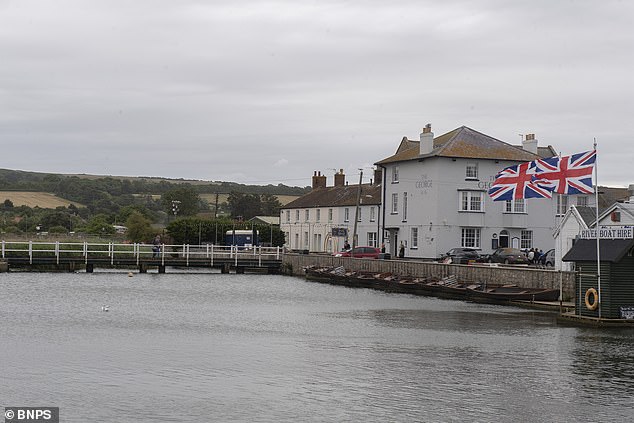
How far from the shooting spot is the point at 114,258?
2756 inches

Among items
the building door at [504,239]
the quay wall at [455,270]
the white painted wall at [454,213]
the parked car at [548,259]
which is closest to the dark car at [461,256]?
the quay wall at [455,270]

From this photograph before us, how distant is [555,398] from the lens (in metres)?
20.5

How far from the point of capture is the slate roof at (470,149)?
69.4 meters

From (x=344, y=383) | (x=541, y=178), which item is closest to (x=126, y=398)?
(x=344, y=383)

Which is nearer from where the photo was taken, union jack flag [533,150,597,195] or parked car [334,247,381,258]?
union jack flag [533,150,597,195]

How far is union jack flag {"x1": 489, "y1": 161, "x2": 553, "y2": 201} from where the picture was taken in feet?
126

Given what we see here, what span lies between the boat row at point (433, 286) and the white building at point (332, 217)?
10.6 m

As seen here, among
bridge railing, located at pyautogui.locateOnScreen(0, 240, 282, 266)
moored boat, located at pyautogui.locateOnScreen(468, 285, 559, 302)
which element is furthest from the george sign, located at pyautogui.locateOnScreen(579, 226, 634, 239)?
bridge railing, located at pyautogui.locateOnScreen(0, 240, 282, 266)

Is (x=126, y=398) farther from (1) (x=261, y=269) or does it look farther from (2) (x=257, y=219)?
(2) (x=257, y=219)

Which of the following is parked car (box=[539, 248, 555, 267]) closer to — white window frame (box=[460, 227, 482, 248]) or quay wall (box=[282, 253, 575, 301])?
quay wall (box=[282, 253, 575, 301])

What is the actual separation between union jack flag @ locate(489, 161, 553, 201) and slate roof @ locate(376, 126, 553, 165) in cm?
2739

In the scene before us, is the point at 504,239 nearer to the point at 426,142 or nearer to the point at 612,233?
the point at 426,142

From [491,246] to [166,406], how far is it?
175 ft

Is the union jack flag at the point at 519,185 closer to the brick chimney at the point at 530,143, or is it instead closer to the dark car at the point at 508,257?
the dark car at the point at 508,257
